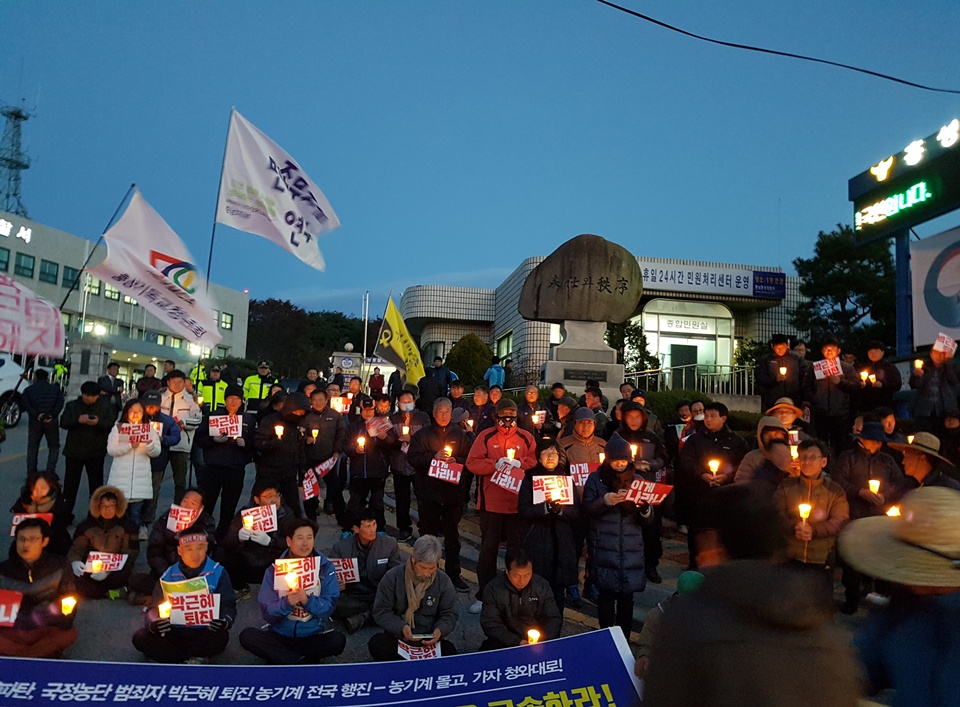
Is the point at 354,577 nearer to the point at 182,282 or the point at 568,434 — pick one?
→ the point at 568,434

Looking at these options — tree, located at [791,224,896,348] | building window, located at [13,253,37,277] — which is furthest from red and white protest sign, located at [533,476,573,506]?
building window, located at [13,253,37,277]

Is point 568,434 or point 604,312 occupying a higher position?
point 604,312

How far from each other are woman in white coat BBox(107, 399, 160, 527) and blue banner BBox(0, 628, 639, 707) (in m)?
3.50

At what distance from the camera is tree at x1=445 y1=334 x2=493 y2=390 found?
25578 millimetres

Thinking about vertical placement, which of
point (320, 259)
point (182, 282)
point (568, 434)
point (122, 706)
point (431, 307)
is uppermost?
point (431, 307)

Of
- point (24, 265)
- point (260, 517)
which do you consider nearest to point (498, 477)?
point (260, 517)

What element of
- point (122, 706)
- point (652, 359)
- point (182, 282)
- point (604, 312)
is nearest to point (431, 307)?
point (652, 359)

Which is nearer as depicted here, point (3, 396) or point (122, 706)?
point (122, 706)

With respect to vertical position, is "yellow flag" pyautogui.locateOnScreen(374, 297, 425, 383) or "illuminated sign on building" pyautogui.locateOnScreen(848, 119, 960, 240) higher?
"illuminated sign on building" pyautogui.locateOnScreen(848, 119, 960, 240)

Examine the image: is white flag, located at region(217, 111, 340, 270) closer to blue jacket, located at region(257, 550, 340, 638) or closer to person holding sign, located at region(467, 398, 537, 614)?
person holding sign, located at region(467, 398, 537, 614)

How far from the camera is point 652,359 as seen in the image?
24312 millimetres

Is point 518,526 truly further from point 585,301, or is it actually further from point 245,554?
point 585,301

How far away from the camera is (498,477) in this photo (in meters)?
7.29

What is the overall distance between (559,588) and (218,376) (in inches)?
281
